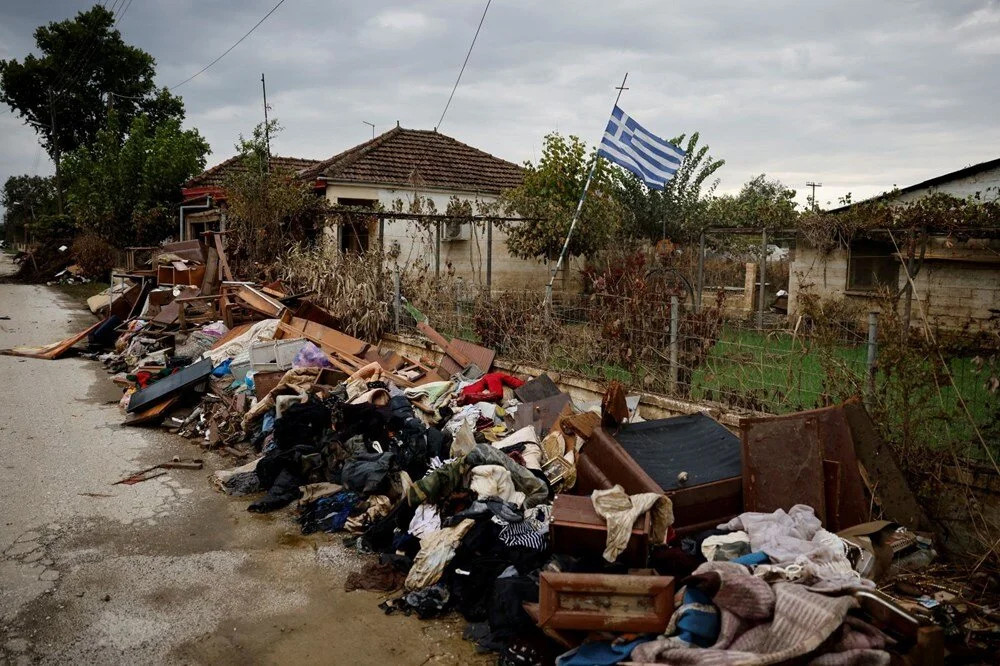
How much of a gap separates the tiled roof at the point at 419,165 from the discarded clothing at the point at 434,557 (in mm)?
14367

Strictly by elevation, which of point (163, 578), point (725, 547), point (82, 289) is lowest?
point (163, 578)

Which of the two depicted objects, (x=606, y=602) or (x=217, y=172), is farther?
(x=217, y=172)

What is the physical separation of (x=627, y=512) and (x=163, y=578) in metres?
3.15

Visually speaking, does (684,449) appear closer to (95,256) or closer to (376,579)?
(376,579)

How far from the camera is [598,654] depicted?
3500 millimetres

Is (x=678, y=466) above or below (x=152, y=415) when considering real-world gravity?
above

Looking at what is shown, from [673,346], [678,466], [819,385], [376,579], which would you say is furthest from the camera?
[673,346]

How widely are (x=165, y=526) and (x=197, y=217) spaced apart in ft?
62.1

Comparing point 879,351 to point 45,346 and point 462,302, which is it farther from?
point 45,346

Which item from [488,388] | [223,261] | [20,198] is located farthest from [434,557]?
[20,198]

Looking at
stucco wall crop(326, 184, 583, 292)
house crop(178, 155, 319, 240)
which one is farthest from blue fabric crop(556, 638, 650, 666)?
house crop(178, 155, 319, 240)

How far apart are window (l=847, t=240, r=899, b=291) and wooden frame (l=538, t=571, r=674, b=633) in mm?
14358

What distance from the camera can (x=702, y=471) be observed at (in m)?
4.81

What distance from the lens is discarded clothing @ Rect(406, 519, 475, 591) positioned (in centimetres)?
453
